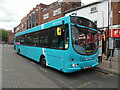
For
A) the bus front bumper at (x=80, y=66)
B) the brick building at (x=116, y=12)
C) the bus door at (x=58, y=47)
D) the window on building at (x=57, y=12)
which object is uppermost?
the window on building at (x=57, y=12)

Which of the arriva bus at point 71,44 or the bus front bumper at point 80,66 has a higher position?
the arriva bus at point 71,44

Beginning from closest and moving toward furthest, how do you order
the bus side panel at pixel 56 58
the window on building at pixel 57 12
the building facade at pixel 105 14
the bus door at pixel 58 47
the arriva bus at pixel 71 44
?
the arriva bus at pixel 71 44
the bus door at pixel 58 47
the bus side panel at pixel 56 58
the building facade at pixel 105 14
the window on building at pixel 57 12

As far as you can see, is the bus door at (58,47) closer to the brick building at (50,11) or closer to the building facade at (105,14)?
the building facade at (105,14)

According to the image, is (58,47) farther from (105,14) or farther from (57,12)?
(57,12)

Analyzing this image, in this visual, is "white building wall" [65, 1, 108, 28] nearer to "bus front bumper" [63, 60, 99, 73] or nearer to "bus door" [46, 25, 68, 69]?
"bus front bumper" [63, 60, 99, 73]

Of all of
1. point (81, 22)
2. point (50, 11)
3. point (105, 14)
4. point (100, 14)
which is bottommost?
point (81, 22)

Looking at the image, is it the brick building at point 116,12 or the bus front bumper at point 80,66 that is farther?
the brick building at point 116,12

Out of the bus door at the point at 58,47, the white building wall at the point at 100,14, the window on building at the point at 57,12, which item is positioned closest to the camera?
the bus door at the point at 58,47

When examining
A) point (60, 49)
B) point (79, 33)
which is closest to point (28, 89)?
point (60, 49)

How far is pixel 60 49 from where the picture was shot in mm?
4754

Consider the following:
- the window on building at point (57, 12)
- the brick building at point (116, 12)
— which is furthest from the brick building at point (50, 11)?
the brick building at point (116, 12)

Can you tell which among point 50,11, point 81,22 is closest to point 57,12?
point 50,11

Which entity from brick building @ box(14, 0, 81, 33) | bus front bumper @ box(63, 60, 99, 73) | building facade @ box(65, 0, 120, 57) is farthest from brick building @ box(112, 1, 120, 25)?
brick building @ box(14, 0, 81, 33)

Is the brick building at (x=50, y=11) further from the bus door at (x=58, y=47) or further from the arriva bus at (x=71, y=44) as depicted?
the bus door at (x=58, y=47)
